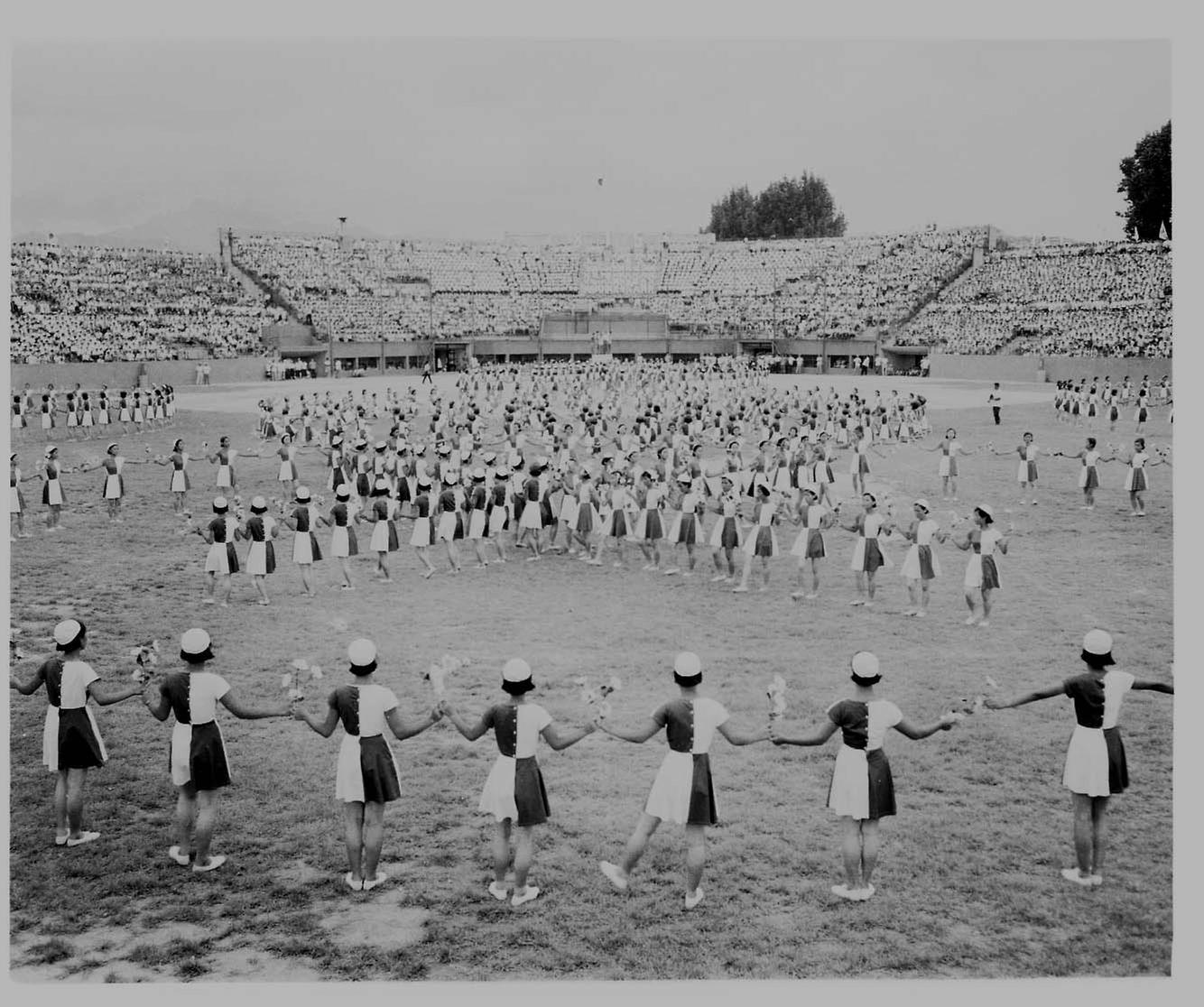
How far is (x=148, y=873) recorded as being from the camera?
7188mm

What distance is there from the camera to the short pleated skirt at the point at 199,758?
713 cm

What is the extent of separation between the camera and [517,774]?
6801 mm

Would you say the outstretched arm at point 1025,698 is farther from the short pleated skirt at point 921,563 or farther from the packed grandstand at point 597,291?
the packed grandstand at point 597,291

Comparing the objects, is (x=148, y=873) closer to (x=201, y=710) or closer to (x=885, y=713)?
(x=201, y=710)

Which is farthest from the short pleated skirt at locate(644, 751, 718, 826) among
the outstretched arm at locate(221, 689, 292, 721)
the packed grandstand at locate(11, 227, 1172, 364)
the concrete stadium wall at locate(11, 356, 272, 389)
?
the concrete stadium wall at locate(11, 356, 272, 389)

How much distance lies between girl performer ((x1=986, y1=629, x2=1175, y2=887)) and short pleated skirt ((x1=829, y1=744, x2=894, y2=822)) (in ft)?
3.71

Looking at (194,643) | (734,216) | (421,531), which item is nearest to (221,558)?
(421,531)

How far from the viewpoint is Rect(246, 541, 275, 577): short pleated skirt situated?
13.6m

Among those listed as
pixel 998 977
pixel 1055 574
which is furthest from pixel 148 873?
pixel 1055 574

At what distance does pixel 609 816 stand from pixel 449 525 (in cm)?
829

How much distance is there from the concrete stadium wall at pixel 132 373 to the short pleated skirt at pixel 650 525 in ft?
107

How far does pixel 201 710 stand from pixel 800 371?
57.9 meters

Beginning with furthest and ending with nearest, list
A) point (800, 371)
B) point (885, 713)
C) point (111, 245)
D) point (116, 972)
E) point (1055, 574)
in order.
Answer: point (800, 371)
point (111, 245)
point (1055, 574)
point (885, 713)
point (116, 972)

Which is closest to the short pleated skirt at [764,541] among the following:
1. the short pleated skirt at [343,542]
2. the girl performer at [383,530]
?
the girl performer at [383,530]
